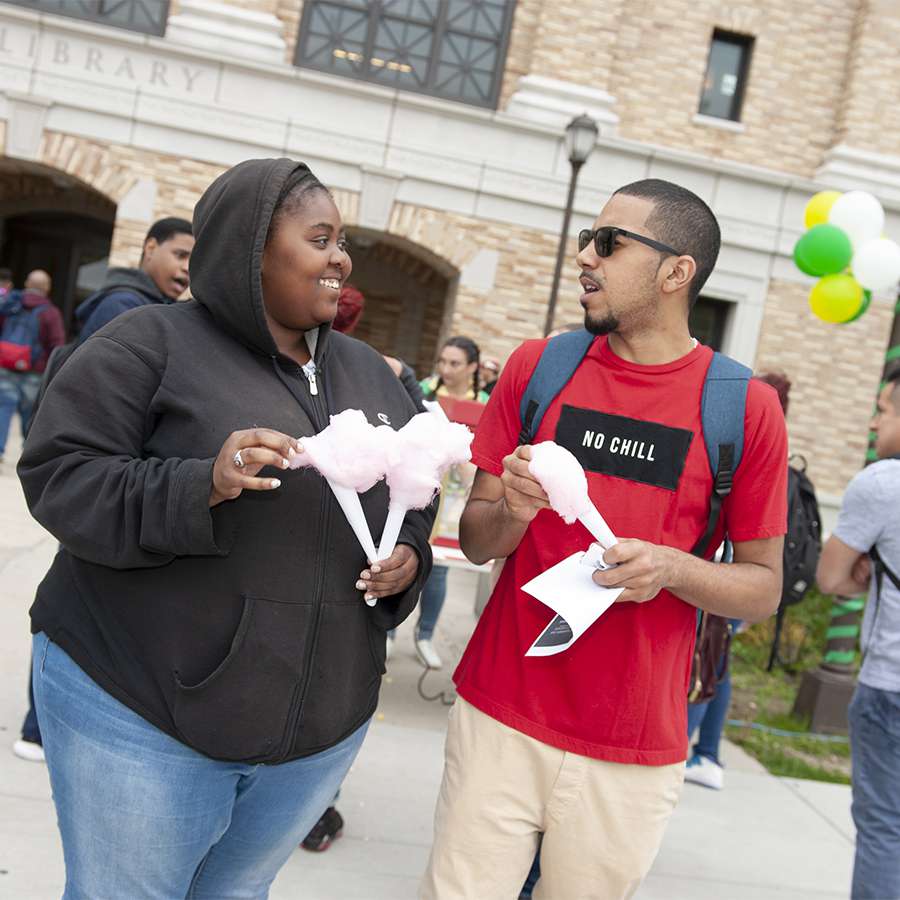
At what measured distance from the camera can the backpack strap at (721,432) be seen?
2248 millimetres

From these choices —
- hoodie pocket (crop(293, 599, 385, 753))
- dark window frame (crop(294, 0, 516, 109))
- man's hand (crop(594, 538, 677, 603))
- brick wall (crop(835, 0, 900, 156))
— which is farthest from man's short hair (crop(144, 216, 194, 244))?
brick wall (crop(835, 0, 900, 156))

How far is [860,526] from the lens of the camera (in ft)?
10.6

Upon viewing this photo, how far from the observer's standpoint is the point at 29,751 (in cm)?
415

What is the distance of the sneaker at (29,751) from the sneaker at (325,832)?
123 cm

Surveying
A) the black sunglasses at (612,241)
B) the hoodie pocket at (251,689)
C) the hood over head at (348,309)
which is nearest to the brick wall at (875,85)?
the hood over head at (348,309)

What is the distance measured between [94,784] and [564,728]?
103cm

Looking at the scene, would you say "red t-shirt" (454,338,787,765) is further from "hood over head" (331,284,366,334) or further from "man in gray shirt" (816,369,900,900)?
"hood over head" (331,284,366,334)

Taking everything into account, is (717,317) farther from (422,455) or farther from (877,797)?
(422,455)

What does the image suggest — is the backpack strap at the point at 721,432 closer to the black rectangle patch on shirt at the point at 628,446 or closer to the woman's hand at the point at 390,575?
the black rectangle patch on shirt at the point at 628,446

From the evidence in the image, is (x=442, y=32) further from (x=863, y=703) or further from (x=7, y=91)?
(x=863, y=703)

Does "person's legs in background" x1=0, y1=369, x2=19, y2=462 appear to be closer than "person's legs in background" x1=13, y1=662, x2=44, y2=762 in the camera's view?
No

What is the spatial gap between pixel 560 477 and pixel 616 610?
1.64 ft

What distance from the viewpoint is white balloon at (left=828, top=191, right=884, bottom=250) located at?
739cm

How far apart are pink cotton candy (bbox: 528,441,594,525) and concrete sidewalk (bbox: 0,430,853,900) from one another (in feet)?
7.44
